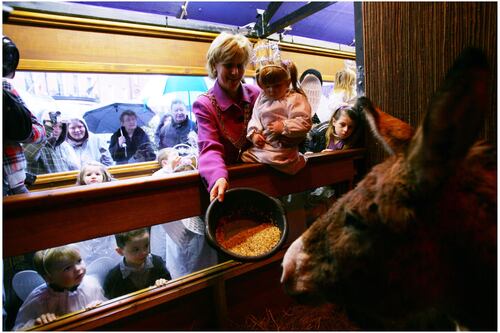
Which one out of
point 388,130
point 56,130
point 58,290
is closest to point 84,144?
point 56,130

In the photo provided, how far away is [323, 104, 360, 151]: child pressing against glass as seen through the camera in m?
2.10

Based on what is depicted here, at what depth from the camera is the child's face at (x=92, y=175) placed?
2.26 metres

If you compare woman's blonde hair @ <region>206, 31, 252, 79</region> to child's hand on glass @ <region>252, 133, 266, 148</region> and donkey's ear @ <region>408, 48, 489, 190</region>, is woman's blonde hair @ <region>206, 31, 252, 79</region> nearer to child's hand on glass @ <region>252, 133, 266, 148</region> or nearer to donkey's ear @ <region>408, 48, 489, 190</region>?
child's hand on glass @ <region>252, 133, 266, 148</region>

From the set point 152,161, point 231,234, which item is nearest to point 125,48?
point 152,161

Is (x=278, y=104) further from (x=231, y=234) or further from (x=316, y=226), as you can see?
(x=316, y=226)

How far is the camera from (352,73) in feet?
10.3

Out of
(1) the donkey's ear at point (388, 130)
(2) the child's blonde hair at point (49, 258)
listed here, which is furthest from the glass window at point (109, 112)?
(1) the donkey's ear at point (388, 130)

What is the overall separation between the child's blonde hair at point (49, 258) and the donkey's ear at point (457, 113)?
1718 mm

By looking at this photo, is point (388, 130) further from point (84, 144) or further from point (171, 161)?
point (84, 144)

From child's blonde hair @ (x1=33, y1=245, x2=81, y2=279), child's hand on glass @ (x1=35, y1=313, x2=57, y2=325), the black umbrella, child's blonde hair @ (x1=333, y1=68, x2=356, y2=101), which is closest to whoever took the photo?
child's hand on glass @ (x1=35, y1=313, x2=57, y2=325)

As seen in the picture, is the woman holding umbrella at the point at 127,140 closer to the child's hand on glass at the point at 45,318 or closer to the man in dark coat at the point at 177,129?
the man in dark coat at the point at 177,129

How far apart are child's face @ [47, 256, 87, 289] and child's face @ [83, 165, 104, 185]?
77cm

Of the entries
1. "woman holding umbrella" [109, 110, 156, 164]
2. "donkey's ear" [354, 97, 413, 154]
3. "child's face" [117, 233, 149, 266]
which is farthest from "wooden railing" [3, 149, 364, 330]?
"woman holding umbrella" [109, 110, 156, 164]

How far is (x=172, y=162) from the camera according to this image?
2658 millimetres
